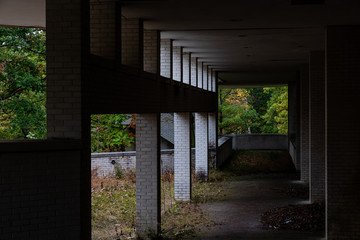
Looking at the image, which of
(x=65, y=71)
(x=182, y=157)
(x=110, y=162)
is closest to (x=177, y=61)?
(x=182, y=157)

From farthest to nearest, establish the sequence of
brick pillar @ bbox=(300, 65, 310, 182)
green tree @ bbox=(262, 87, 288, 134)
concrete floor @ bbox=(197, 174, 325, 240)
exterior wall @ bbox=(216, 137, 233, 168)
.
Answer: green tree @ bbox=(262, 87, 288, 134) < exterior wall @ bbox=(216, 137, 233, 168) < brick pillar @ bbox=(300, 65, 310, 182) < concrete floor @ bbox=(197, 174, 325, 240)

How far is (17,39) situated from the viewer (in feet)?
62.3

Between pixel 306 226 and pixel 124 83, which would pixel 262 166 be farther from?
pixel 124 83

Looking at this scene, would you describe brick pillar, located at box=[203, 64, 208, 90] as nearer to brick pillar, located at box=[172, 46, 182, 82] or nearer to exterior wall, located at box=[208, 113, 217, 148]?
exterior wall, located at box=[208, 113, 217, 148]

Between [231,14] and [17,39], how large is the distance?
11.6 meters

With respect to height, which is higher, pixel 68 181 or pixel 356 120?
pixel 356 120

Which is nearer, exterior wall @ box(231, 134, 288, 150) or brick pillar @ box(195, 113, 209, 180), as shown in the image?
A: brick pillar @ box(195, 113, 209, 180)

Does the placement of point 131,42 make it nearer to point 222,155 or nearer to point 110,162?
point 110,162

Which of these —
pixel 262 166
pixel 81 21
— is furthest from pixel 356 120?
pixel 262 166

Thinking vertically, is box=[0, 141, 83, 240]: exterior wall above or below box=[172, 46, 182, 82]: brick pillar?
below

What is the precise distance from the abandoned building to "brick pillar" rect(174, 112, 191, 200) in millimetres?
39

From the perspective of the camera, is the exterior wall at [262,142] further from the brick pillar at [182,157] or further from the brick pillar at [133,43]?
the brick pillar at [133,43]

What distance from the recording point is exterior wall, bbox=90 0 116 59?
9.22 metres

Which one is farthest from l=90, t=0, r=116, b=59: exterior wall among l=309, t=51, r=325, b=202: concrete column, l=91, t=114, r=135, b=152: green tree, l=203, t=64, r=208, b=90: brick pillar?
l=91, t=114, r=135, b=152: green tree
